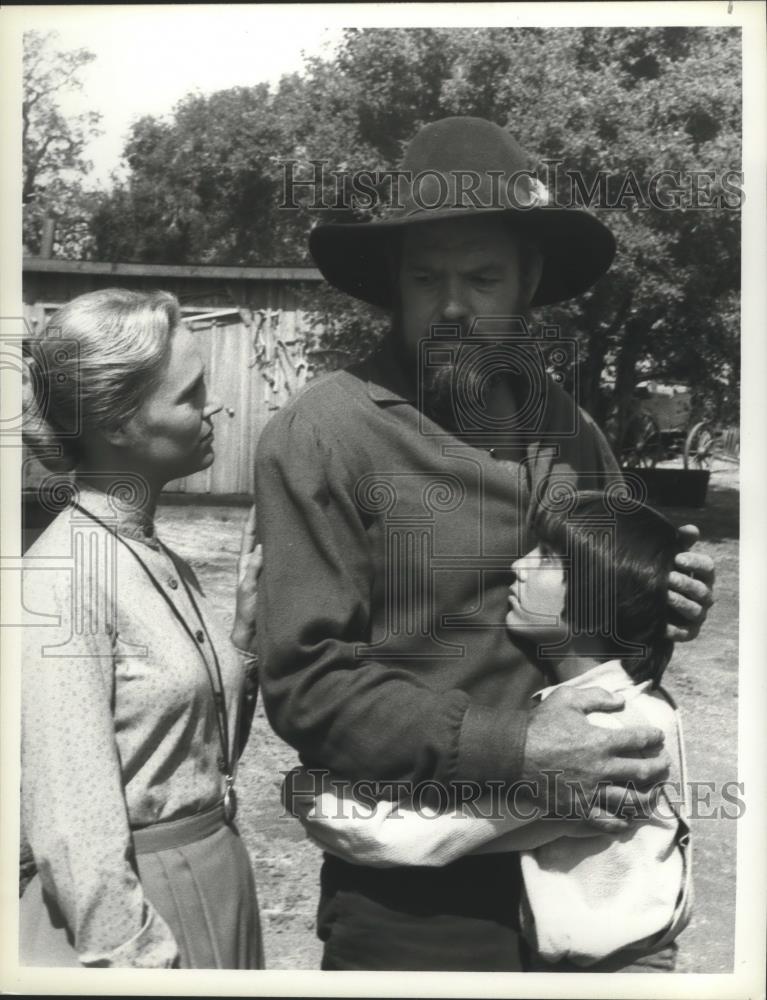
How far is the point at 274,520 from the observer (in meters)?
1.85

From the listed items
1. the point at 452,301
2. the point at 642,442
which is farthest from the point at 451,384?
the point at 642,442

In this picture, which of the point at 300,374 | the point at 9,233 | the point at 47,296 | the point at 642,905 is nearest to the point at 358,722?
the point at 642,905

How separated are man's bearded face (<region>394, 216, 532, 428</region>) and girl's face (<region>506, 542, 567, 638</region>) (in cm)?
31

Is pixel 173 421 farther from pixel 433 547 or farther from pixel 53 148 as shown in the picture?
pixel 53 148

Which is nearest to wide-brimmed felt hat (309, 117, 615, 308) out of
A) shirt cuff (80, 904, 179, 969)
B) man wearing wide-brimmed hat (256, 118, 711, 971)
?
man wearing wide-brimmed hat (256, 118, 711, 971)

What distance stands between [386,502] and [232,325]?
0.63 meters

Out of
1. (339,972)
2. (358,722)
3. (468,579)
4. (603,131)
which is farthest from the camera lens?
(603,131)

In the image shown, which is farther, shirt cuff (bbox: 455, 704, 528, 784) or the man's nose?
the man's nose

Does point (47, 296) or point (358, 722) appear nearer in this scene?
point (358, 722)

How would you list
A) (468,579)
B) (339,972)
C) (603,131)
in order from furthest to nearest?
1. (603,131)
2. (339,972)
3. (468,579)

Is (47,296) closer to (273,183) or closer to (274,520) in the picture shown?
(273,183)

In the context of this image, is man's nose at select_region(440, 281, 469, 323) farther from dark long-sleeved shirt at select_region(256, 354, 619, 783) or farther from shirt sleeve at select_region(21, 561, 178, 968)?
shirt sleeve at select_region(21, 561, 178, 968)

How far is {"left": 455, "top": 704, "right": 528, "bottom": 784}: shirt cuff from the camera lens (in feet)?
5.84

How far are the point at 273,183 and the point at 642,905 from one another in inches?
64.5
